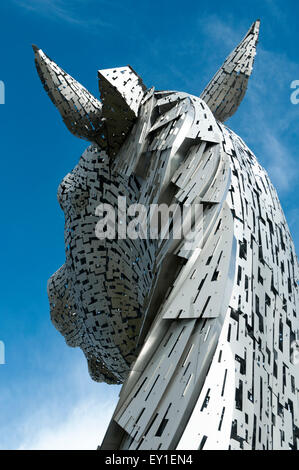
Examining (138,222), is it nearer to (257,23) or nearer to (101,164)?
(101,164)

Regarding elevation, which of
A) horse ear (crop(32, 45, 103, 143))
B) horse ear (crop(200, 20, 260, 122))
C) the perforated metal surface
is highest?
horse ear (crop(200, 20, 260, 122))

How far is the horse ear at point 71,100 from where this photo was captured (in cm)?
430

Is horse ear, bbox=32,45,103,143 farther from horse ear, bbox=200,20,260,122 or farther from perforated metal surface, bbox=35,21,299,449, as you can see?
horse ear, bbox=200,20,260,122

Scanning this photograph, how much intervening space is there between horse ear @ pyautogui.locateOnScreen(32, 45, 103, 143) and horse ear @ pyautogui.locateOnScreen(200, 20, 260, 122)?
1.49 m

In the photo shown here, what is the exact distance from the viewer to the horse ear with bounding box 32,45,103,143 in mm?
4297

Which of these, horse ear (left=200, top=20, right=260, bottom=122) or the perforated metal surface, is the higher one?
horse ear (left=200, top=20, right=260, bottom=122)

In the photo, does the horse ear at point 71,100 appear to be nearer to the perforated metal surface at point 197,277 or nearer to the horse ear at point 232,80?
the perforated metal surface at point 197,277

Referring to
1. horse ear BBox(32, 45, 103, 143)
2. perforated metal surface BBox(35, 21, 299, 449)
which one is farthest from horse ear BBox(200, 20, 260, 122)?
horse ear BBox(32, 45, 103, 143)

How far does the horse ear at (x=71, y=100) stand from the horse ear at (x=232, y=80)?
1492mm

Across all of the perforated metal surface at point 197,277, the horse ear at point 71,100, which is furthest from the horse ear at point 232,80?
the horse ear at point 71,100

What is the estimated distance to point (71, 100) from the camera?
4344 mm

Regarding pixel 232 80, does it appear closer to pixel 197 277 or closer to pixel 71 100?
pixel 71 100

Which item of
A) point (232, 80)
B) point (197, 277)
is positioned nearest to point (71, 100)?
point (232, 80)
